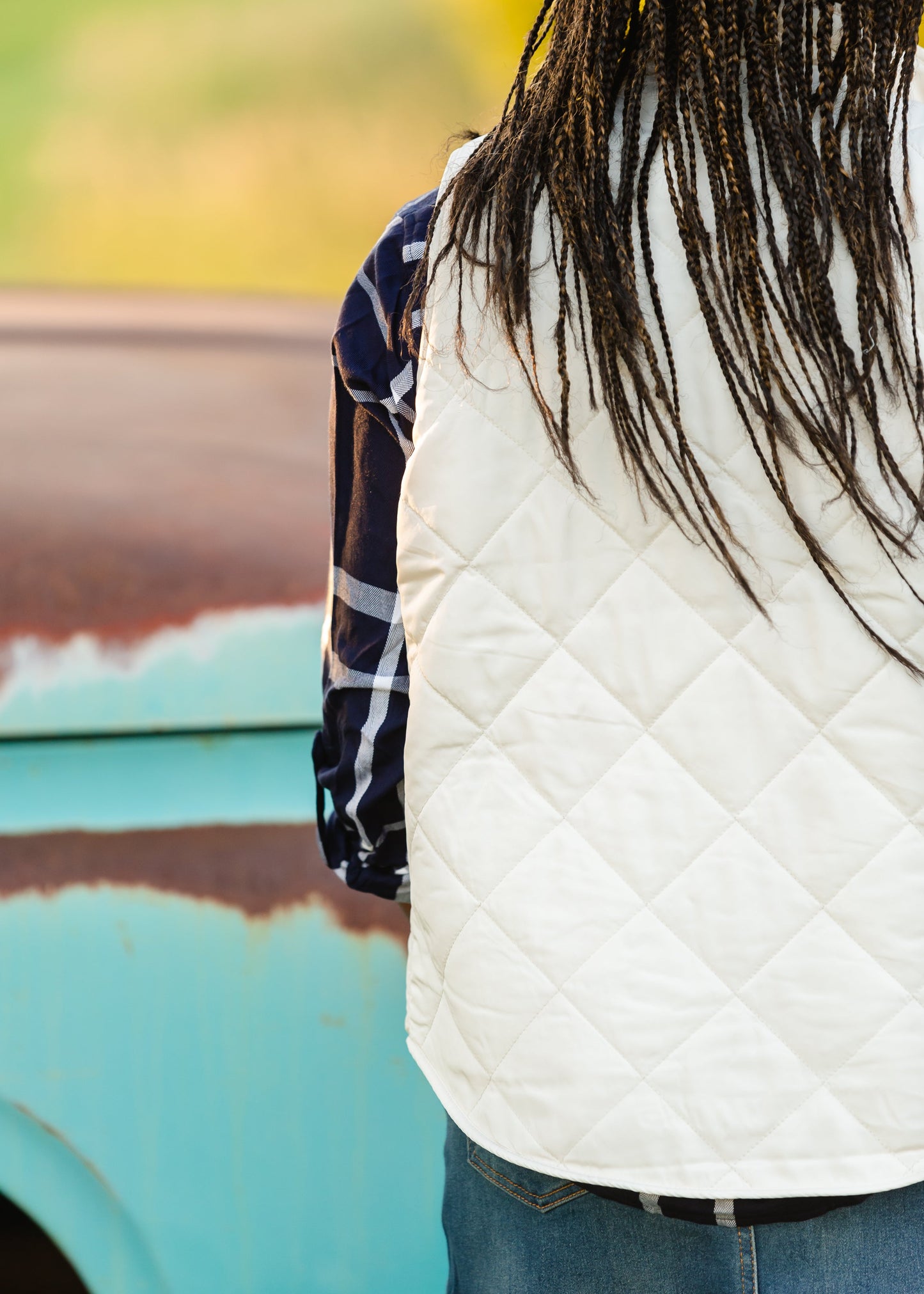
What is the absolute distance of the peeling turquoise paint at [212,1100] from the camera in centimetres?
114

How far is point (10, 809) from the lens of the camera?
3.69 feet

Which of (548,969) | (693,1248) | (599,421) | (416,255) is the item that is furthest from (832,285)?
(693,1248)

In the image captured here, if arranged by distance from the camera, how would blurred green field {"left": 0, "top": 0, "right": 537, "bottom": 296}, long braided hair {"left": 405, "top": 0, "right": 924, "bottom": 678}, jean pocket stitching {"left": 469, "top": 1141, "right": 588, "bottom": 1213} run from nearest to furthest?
1. long braided hair {"left": 405, "top": 0, "right": 924, "bottom": 678}
2. jean pocket stitching {"left": 469, "top": 1141, "right": 588, "bottom": 1213}
3. blurred green field {"left": 0, "top": 0, "right": 537, "bottom": 296}

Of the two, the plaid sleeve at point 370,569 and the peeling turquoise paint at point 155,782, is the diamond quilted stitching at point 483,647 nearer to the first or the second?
the plaid sleeve at point 370,569

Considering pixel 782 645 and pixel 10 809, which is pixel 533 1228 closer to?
pixel 782 645

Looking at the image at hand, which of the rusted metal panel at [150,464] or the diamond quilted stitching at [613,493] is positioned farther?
the rusted metal panel at [150,464]

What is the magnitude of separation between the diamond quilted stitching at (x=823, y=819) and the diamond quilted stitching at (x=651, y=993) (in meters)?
0.07

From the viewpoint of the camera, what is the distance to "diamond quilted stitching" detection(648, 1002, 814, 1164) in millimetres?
565

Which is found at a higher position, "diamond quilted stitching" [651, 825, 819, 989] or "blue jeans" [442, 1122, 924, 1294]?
"diamond quilted stitching" [651, 825, 819, 989]

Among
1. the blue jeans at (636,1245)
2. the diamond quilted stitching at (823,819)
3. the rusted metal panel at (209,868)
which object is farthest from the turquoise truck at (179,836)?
the diamond quilted stitching at (823,819)

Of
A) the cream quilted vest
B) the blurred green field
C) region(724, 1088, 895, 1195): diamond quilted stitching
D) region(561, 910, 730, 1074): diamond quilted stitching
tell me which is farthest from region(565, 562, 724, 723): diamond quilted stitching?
the blurred green field

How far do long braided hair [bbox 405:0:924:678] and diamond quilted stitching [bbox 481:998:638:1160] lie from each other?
0.80 feet

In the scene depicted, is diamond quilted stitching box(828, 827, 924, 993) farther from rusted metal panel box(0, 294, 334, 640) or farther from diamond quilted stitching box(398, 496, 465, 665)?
rusted metal panel box(0, 294, 334, 640)

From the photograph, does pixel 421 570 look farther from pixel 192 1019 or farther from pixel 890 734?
pixel 192 1019
